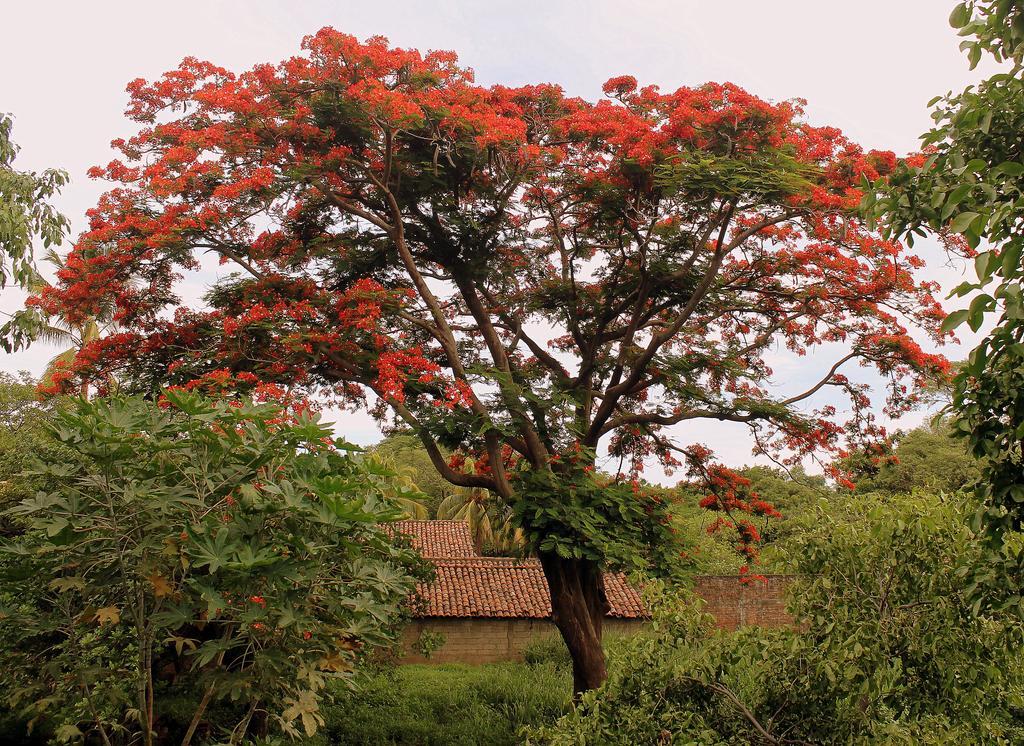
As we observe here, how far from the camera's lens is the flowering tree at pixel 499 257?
924cm

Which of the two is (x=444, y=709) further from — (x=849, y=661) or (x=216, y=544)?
(x=849, y=661)

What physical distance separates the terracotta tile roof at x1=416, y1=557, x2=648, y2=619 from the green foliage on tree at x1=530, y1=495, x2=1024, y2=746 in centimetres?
1368

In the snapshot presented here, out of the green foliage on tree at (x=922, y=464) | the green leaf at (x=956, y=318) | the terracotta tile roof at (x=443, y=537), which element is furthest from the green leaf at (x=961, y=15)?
the green foliage on tree at (x=922, y=464)

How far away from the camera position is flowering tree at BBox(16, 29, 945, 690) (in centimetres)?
924

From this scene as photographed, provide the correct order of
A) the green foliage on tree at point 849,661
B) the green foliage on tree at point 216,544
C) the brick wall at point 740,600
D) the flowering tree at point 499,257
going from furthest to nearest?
the brick wall at point 740,600
the flowering tree at point 499,257
the green foliage on tree at point 216,544
the green foliage on tree at point 849,661

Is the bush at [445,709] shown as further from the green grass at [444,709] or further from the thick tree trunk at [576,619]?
the thick tree trunk at [576,619]

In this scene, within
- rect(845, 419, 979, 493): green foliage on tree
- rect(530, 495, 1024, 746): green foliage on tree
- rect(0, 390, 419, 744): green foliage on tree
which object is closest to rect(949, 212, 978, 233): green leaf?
rect(530, 495, 1024, 746): green foliage on tree

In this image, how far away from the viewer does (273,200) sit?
32.5ft

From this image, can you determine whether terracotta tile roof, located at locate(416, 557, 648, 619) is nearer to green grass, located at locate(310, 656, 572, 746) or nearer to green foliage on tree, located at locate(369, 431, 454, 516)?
green grass, located at locate(310, 656, 572, 746)

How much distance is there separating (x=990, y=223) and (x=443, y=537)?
25.9 m

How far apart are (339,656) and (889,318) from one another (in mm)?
8360

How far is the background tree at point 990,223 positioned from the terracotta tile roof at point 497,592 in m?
15.2

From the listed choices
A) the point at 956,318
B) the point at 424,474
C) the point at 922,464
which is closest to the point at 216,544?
the point at 956,318

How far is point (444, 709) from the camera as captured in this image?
40.5ft
